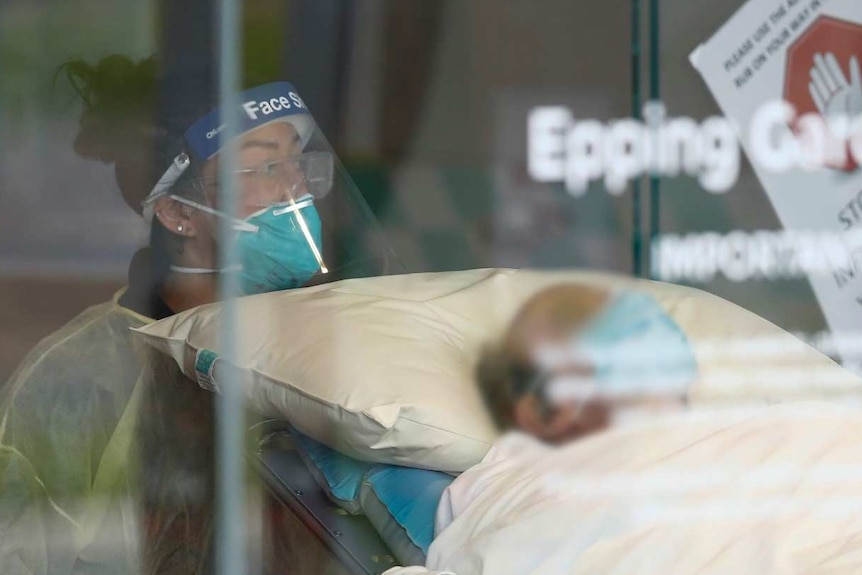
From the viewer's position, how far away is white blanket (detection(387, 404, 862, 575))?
4.50 feet

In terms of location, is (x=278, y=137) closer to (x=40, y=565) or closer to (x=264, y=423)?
(x=264, y=423)

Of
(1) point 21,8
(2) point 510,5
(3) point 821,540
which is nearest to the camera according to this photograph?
(3) point 821,540

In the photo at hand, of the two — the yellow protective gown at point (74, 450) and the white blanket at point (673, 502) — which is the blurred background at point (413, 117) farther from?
the white blanket at point (673, 502)

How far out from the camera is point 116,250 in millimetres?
1553

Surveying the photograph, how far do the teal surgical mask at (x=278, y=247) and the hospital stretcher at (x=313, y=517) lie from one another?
189 millimetres

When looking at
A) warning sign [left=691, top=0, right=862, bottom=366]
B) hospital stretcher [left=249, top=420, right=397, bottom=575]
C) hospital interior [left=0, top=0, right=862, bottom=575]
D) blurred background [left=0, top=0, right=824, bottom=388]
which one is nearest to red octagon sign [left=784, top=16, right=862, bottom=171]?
warning sign [left=691, top=0, right=862, bottom=366]

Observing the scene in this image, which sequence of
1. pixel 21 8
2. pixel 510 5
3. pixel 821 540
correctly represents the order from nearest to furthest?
pixel 821 540 < pixel 21 8 < pixel 510 5

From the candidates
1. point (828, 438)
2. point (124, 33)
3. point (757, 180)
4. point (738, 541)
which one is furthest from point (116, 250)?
point (757, 180)

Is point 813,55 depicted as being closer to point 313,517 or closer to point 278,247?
point 278,247

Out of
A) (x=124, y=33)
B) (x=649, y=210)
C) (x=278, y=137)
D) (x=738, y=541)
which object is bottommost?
(x=738, y=541)

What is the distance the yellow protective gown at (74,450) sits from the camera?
5.11ft

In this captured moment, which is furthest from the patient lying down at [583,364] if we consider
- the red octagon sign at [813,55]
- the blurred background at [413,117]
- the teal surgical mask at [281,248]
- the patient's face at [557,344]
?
the red octagon sign at [813,55]

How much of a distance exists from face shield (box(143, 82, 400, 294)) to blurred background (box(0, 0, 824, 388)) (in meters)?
0.05

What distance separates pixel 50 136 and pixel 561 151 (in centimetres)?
98
